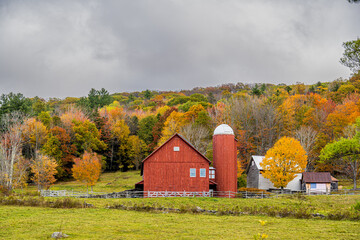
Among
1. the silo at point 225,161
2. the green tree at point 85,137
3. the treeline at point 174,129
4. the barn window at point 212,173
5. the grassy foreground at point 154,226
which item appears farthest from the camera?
the green tree at point 85,137

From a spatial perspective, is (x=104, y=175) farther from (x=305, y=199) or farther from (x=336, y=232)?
(x=336, y=232)

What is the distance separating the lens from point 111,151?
75000mm

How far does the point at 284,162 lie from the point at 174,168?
15.4m

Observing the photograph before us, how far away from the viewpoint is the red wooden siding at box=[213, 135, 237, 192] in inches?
1582

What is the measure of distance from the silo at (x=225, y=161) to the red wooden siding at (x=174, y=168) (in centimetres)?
207

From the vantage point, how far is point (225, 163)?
40.4 metres

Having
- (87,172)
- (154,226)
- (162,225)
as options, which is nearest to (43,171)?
(87,172)

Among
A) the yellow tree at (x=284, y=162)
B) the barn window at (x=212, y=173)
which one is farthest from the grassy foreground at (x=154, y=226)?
the yellow tree at (x=284, y=162)

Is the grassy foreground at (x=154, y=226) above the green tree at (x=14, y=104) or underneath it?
underneath

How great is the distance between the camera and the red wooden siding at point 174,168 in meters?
Answer: 38.9

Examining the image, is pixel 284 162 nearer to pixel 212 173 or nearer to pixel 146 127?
pixel 212 173

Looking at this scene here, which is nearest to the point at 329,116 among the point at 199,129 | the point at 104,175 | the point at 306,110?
the point at 306,110

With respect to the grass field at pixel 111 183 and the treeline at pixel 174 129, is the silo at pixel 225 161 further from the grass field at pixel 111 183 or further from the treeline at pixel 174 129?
the treeline at pixel 174 129

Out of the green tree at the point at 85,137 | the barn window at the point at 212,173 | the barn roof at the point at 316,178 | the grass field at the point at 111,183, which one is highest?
the green tree at the point at 85,137
